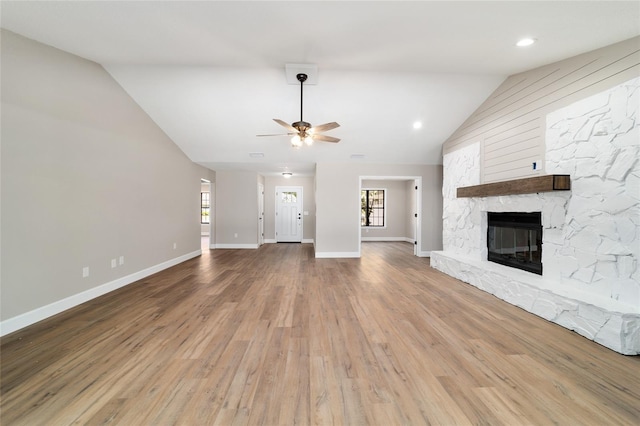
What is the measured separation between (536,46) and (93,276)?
20.1 ft

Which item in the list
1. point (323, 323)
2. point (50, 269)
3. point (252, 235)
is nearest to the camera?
point (323, 323)

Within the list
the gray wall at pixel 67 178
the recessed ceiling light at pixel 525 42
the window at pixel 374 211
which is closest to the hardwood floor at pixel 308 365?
the gray wall at pixel 67 178

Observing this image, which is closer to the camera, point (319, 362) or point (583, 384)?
point (583, 384)

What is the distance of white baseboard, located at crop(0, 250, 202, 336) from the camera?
249cm

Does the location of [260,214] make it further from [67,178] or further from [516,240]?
[516,240]

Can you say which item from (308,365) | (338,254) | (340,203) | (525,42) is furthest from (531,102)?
(338,254)

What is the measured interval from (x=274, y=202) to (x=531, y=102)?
7287 mm

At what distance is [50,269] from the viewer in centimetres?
284

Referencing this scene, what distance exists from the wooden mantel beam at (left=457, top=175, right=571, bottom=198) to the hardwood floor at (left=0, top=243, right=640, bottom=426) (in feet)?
4.95

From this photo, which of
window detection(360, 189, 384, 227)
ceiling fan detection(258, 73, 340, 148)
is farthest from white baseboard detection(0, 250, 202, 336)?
window detection(360, 189, 384, 227)

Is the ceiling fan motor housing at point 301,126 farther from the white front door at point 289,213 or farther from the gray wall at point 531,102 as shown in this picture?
the white front door at point 289,213

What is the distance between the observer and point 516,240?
377 centimetres

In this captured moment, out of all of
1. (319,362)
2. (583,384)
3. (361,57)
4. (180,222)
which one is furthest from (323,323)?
(180,222)

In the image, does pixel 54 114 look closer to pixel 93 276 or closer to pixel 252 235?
pixel 93 276
